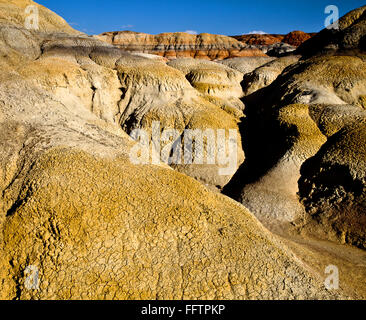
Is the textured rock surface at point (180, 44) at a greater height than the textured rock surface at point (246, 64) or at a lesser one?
greater

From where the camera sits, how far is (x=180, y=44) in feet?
264

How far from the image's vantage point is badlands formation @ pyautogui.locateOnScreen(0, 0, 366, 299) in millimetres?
6234

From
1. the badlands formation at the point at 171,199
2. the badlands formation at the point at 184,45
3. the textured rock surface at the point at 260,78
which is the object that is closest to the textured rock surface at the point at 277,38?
the badlands formation at the point at 184,45

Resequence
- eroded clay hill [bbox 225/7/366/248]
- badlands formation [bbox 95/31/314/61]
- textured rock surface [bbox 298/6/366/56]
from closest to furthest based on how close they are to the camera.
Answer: eroded clay hill [bbox 225/7/366/248]
textured rock surface [bbox 298/6/366/56]
badlands formation [bbox 95/31/314/61]

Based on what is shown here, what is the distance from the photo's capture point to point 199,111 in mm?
22953

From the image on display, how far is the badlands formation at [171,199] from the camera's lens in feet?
20.5

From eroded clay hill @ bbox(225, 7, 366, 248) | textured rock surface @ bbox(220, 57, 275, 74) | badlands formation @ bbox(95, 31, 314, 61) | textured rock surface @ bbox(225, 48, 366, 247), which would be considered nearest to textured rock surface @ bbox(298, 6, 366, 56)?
textured rock surface @ bbox(220, 57, 275, 74)

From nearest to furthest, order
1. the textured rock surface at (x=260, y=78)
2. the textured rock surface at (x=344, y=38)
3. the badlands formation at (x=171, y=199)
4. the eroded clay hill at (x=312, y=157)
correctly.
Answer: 1. the badlands formation at (x=171, y=199)
2. the eroded clay hill at (x=312, y=157)
3. the textured rock surface at (x=344, y=38)
4. the textured rock surface at (x=260, y=78)

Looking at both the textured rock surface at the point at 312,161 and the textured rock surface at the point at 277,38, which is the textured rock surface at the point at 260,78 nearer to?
the textured rock surface at the point at 312,161

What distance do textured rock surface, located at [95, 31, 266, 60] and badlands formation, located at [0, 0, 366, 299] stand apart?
194 feet

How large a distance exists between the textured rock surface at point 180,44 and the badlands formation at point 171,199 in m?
59.1

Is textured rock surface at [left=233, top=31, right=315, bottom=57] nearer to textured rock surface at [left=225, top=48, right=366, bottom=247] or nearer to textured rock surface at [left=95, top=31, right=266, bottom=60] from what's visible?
textured rock surface at [left=95, top=31, right=266, bottom=60]

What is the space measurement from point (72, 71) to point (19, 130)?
46.2 feet
